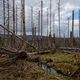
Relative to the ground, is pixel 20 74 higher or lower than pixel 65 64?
higher

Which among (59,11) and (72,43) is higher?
(59,11)

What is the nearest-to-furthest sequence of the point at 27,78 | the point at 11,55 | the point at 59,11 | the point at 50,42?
1. the point at 27,78
2. the point at 11,55
3. the point at 50,42
4. the point at 59,11

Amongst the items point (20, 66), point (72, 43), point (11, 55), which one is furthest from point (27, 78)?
point (72, 43)

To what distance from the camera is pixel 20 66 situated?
43.3 ft

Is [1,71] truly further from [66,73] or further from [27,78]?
[66,73]

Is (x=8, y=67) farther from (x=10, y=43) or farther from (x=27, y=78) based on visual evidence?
(x=10, y=43)

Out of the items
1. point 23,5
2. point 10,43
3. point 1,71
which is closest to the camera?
point 1,71

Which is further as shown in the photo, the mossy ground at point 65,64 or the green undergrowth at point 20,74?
the mossy ground at point 65,64

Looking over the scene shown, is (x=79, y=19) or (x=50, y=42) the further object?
(x=79, y=19)

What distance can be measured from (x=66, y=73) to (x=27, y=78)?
9.72ft

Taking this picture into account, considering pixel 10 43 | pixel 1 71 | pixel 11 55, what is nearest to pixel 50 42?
pixel 10 43

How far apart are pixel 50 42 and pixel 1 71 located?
2458cm

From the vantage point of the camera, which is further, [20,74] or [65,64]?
[65,64]

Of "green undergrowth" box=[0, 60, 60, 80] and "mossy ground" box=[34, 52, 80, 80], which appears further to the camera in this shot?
"mossy ground" box=[34, 52, 80, 80]
